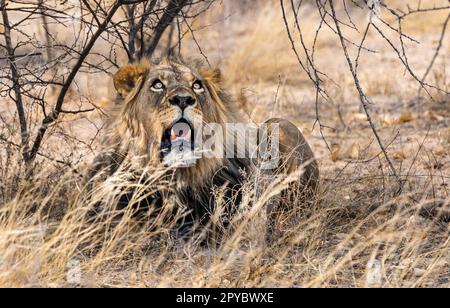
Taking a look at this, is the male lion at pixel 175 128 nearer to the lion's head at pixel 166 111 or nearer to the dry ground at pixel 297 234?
the lion's head at pixel 166 111

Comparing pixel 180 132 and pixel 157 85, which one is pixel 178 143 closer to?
pixel 180 132

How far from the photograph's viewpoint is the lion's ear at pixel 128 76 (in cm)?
521

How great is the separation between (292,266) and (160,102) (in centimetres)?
120

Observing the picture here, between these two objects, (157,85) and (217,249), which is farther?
(157,85)

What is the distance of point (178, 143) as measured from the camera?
5016 millimetres

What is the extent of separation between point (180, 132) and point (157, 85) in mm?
332

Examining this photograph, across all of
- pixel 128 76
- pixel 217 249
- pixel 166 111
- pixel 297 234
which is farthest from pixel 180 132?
pixel 297 234

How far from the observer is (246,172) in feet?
17.7

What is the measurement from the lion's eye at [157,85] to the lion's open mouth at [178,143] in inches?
10.3

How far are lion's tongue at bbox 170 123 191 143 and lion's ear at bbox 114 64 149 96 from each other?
0.47 meters

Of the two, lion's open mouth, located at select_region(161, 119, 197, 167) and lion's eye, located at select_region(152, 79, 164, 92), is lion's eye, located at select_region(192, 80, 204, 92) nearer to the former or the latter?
lion's eye, located at select_region(152, 79, 164, 92)

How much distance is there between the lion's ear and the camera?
521 centimetres
